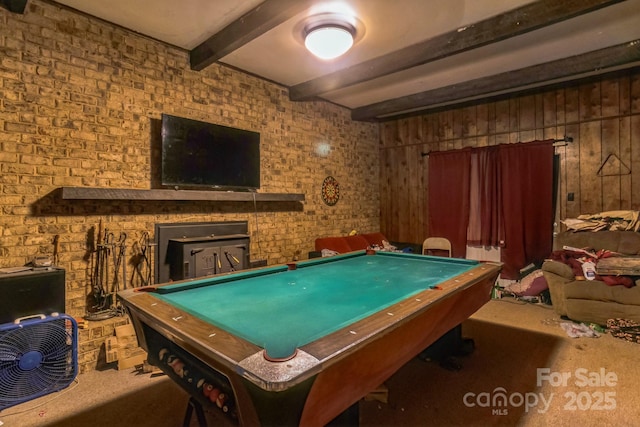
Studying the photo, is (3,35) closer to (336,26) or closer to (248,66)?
(248,66)

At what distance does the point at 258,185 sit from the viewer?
404 cm

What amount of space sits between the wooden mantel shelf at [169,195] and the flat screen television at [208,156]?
4.5 inches

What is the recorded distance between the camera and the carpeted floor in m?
1.93

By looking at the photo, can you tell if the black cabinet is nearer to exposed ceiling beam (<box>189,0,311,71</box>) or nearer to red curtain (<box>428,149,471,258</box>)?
exposed ceiling beam (<box>189,0,311,71</box>)

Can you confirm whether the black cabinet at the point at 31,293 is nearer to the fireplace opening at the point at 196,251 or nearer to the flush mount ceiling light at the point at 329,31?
the fireplace opening at the point at 196,251

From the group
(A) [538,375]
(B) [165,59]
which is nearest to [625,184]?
(A) [538,375]

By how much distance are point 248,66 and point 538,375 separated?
4060mm

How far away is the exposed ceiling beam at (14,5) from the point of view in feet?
7.87

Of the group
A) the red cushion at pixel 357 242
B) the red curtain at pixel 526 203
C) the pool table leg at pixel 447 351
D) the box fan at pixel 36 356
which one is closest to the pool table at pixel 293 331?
the pool table leg at pixel 447 351

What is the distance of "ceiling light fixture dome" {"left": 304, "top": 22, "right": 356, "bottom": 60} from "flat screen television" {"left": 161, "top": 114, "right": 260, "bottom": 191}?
1407 millimetres

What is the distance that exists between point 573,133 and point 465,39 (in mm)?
2447

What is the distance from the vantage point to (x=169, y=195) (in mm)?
3189

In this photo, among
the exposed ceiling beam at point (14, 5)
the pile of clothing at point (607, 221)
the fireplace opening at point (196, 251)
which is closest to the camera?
the exposed ceiling beam at point (14, 5)

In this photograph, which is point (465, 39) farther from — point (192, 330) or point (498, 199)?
point (192, 330)
